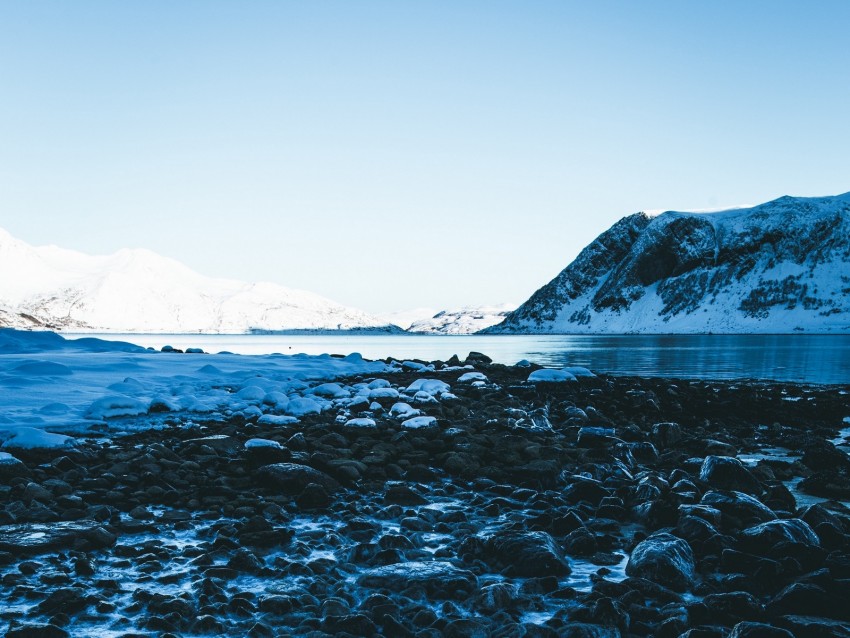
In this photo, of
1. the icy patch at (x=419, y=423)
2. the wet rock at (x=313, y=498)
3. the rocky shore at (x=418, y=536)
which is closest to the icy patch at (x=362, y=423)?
the rocky shore at (x=418, y=536)

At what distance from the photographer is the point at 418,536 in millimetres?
6262

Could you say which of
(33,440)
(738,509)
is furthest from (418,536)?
(33,440)

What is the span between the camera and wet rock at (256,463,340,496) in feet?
25.5

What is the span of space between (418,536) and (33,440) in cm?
692

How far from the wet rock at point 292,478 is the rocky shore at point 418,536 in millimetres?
30

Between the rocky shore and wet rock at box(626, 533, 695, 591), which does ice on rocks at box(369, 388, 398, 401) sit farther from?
wet rock at box(626, 533, 695, 591)

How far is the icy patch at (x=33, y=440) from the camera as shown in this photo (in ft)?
30.0

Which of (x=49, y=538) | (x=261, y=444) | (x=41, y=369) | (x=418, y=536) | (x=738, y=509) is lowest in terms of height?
(x=418, y=536)

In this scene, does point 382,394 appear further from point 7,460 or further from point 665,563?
point 665,563

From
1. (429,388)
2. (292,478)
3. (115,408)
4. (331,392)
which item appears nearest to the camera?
(292,478)

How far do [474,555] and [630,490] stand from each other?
3.13m

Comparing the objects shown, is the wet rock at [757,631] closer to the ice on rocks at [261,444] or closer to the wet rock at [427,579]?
the wet rock at [427,579]

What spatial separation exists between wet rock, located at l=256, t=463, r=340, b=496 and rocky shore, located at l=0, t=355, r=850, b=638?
30 mm

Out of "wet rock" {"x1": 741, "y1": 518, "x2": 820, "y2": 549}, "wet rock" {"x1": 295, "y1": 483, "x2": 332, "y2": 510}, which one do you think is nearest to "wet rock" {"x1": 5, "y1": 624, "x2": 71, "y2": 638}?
"wet rock" {"x1": 295, "y1": 483, "x2": 332, "y2": 510}
